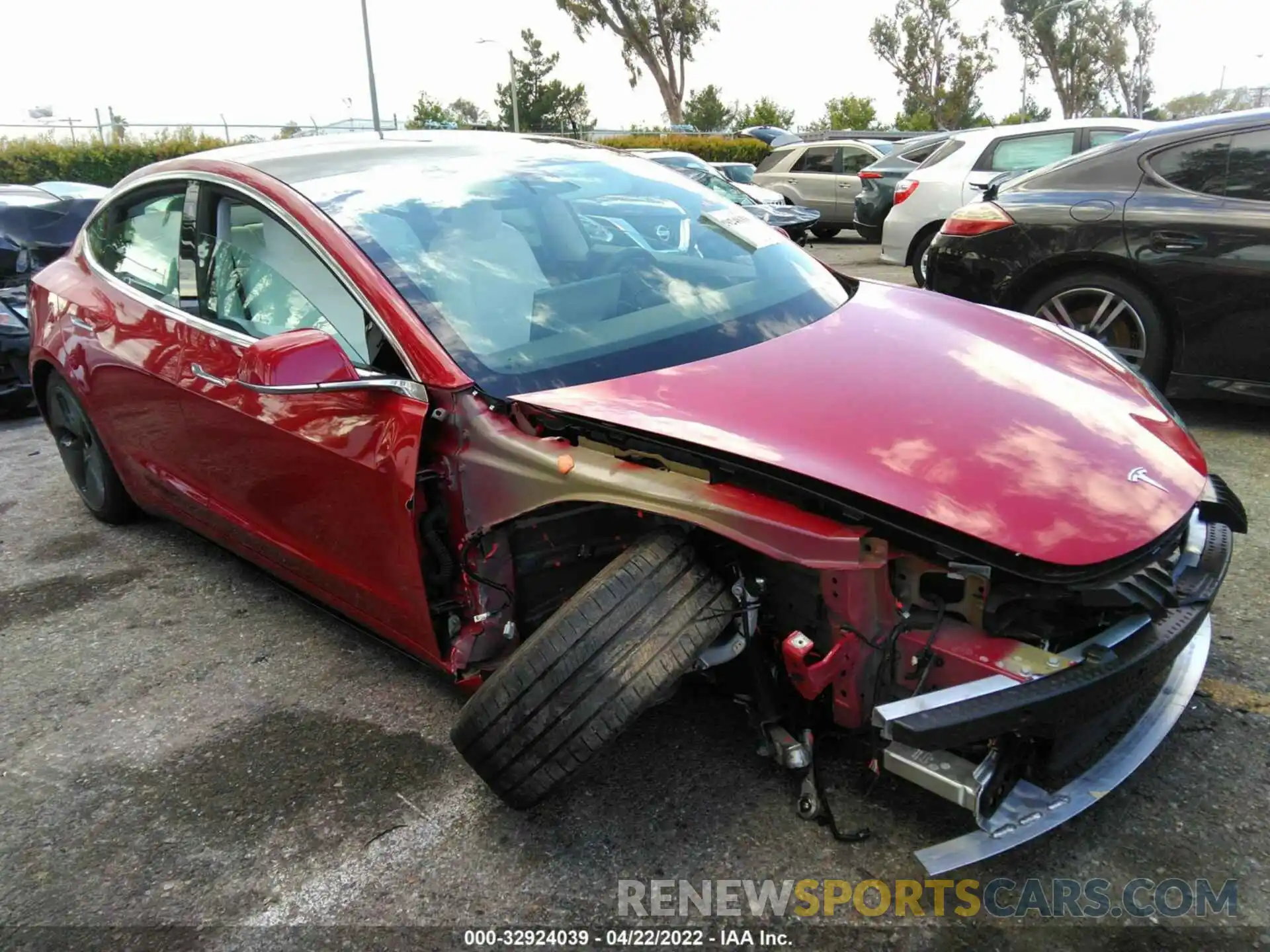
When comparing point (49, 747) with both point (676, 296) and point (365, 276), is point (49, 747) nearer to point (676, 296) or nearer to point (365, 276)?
point (365, 276)

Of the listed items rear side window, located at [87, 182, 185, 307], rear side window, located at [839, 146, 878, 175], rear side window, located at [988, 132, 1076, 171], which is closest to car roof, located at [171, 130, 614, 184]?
rear side window, located at [87, 182, 185, 307]

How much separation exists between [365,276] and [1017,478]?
5.42ft

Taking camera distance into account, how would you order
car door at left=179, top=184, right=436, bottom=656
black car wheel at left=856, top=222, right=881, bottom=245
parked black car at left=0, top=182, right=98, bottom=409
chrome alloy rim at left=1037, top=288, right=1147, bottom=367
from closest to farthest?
1. car door at left=179, top=184, right=436, bottom=656
2. chrome alloy rim at left=1037, top=288, right=1147, bottom=367
3. parked black car at left=0, top=182, right=98, bottom=409
4. black car wheel at left=856, top=222, right=881, bottom=245

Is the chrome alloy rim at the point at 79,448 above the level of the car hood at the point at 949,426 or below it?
below

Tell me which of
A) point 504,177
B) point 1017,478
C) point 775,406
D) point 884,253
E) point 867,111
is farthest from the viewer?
point 867,111

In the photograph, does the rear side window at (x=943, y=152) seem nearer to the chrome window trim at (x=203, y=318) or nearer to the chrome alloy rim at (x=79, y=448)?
the chrome window trim at (x=203, y=318)

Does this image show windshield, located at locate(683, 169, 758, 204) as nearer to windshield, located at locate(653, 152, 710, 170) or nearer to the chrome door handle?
windshield, located at locate(653, 152, 710, 170)

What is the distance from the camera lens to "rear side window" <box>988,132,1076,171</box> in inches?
341

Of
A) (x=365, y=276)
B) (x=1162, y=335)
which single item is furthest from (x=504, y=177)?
(x=1162, y=335)

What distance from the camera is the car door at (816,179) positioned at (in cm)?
1501

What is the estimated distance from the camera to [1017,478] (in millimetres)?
1919

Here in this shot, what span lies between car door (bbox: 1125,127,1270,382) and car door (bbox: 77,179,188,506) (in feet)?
13.4

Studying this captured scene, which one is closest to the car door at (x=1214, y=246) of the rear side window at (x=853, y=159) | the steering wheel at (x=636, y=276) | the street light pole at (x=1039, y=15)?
the steering wheel at (x=636, y=276)

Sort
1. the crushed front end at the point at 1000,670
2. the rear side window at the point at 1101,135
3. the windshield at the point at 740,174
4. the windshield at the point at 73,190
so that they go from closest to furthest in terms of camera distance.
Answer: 1. the crushed front end at the point at 1000,670
2. the windshield at the point at 740,174
3. the windshield at the point at 73,190
4. the rear side window at the point at 1101,135
